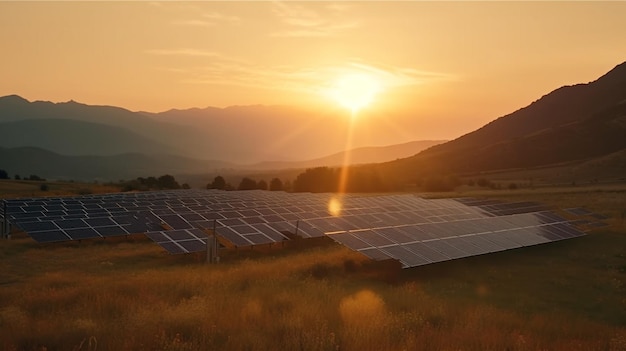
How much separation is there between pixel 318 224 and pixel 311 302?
17.7 m

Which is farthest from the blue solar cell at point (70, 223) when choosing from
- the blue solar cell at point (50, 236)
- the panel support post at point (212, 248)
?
the panel support post at point (212, 248)

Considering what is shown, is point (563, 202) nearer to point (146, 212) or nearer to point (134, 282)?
point (146, 212)

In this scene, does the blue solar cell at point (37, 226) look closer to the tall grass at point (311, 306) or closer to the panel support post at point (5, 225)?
the tall grass at point (311, 306)

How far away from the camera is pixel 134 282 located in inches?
719

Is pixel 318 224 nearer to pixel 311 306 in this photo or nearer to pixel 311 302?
pixel 311 302

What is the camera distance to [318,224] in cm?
3297

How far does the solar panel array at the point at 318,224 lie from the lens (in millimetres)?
25828

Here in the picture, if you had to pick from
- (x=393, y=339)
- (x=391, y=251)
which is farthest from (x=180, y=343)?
(x=391, y=251)

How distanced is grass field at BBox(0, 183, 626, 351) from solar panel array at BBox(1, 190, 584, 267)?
1086mm

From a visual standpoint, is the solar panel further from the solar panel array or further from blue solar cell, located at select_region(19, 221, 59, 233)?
blue solar cell, located at select_region(19, 221, 59, 233)

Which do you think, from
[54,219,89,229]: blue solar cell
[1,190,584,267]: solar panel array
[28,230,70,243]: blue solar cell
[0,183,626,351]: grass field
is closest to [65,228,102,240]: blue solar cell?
[1,190,584,267]: solar panel array

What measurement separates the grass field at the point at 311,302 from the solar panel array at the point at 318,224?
1086 millimetres

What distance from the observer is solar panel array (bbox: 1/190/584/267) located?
1017 inches

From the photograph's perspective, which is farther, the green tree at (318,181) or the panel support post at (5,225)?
the green tree at (318,181)
